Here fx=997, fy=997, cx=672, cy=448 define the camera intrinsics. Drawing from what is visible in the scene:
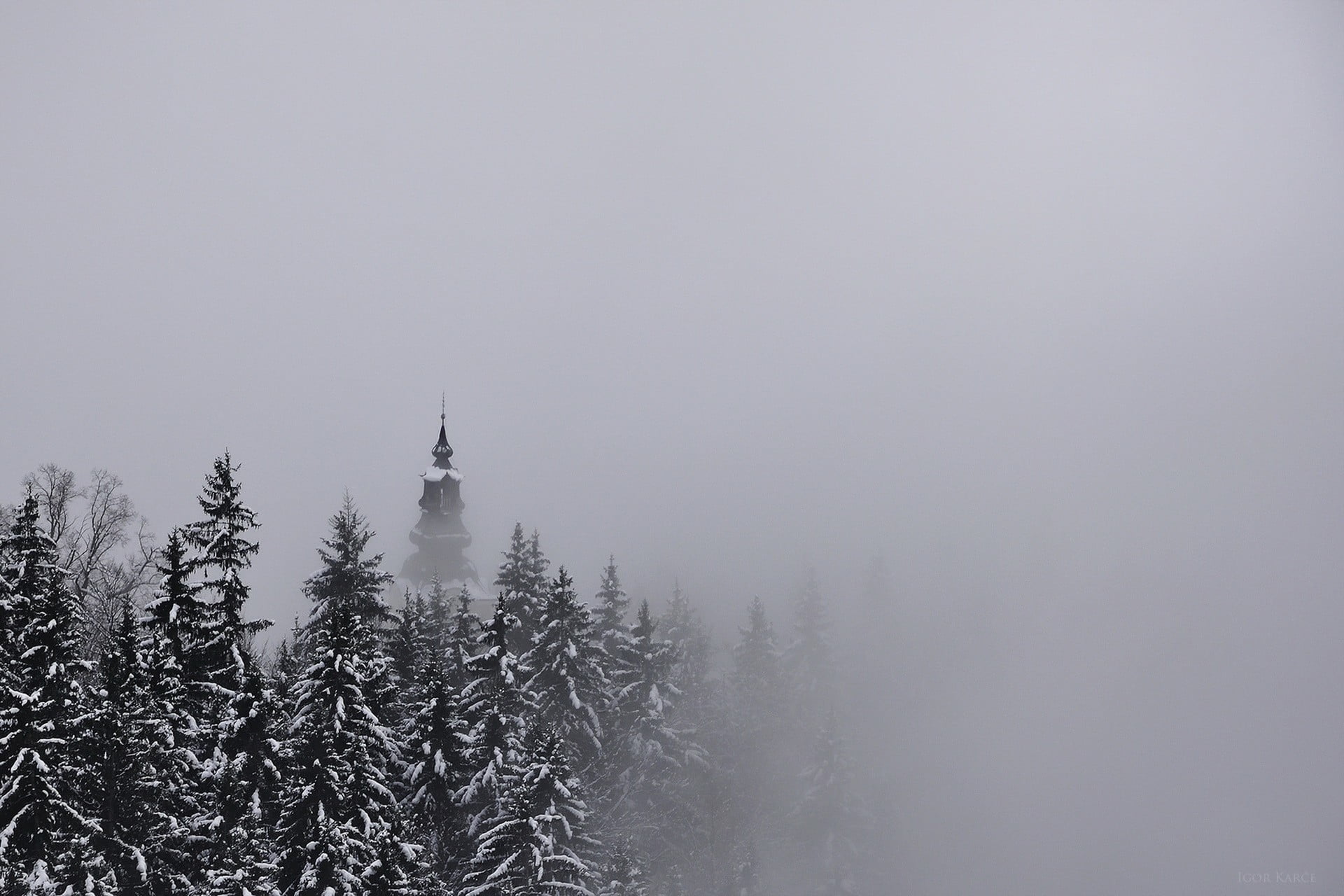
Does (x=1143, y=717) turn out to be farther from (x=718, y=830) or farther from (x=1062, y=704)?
(x=718, y=830)

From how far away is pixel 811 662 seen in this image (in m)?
70.5

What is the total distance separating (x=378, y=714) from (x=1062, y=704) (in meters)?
125

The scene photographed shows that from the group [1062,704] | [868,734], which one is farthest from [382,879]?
[1062,704]

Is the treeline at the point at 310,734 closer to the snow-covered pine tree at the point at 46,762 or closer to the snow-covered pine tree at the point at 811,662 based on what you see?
the snow-covered pine tree at the point at 46,762

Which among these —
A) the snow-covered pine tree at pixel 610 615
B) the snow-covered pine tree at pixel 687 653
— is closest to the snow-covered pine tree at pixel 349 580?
the snow-covered pine tree at pixel 610 615

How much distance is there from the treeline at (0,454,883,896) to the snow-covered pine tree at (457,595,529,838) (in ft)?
0.27

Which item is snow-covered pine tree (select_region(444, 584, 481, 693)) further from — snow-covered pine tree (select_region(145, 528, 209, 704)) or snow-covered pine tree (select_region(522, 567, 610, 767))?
snow-covered pine tree (select_region(145, 528, 209, 704))

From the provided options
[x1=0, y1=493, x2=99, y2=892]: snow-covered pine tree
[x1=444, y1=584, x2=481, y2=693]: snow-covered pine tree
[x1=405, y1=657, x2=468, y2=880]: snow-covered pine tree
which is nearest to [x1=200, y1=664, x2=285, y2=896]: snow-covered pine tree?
[x1=0, y1=493, x2=99, y2=892]: snow-covered pine tree

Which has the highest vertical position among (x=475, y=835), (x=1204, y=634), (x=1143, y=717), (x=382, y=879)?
(x=1204, y=634)

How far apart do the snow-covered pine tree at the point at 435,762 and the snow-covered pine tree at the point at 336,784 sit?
117 inches

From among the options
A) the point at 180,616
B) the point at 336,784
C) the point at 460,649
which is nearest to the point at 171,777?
the point at 336,784

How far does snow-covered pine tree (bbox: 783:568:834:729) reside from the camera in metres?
69.1

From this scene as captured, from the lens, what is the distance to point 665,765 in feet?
148

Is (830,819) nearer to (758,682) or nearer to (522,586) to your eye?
(758,682)
